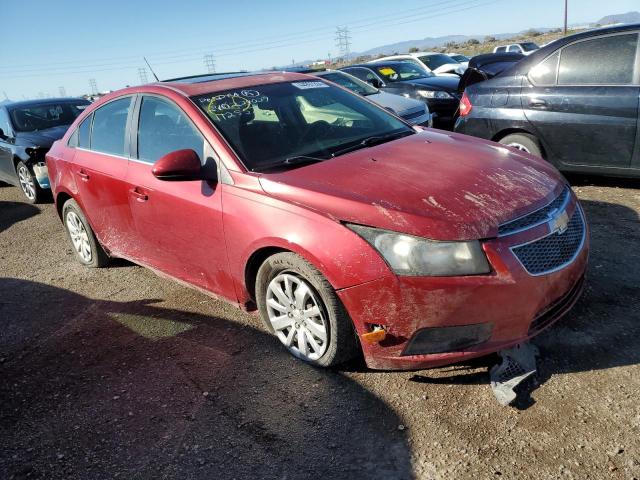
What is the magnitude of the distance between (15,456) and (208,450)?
3.33 ft

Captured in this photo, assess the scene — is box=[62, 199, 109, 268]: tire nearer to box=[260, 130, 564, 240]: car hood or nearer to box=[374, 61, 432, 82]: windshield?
box=[260, 130, 564, 240]: car hood

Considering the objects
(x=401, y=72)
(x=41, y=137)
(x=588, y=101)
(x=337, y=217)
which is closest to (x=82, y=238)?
(x=337, y=217)

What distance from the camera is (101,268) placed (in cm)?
511

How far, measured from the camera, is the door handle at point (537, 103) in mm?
5457

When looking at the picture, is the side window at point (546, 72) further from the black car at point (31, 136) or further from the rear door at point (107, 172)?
the black car at point (31, 136)

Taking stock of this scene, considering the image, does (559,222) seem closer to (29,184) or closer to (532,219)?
(532,219)

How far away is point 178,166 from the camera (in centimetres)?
312

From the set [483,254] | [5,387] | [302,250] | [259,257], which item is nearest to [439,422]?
[483,254]

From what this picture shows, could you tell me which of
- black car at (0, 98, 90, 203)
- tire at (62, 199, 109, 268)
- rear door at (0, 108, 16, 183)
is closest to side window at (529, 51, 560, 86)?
tire at (62, 199, 109, 268)

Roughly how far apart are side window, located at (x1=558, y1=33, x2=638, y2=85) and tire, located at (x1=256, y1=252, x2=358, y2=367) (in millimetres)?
4059

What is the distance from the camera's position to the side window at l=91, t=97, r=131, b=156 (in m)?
4.07

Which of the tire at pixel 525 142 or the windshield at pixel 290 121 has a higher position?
the windshield at pixel 290 121

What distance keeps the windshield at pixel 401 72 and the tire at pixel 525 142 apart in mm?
5324

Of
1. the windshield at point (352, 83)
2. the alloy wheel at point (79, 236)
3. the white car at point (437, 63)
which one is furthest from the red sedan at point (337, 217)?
the white car at point (437, 63)
